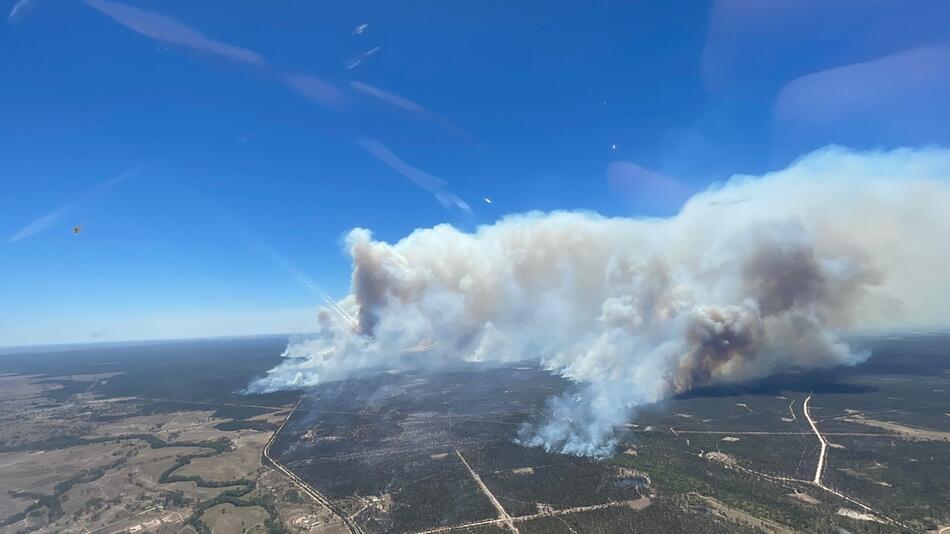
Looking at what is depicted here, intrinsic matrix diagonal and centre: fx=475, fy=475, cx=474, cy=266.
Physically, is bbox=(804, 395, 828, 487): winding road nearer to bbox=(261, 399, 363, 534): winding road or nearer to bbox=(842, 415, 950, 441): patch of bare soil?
bbox=(842, 415, 950, 441): patch of bare soil

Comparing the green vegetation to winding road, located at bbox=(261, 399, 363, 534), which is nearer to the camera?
winding road, located at bbox=(261, 399, 363, 534)

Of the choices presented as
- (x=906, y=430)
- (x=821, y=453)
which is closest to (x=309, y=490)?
(x=821, y=453)

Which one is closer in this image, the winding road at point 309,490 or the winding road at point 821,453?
the winding road at point 309,490

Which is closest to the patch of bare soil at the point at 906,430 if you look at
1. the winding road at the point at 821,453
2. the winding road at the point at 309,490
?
the winding road at the point at 821,453

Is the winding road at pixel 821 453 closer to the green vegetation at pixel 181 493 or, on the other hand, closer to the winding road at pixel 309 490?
the winding road at pixel 309 490

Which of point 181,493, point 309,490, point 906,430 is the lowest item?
point 181,493

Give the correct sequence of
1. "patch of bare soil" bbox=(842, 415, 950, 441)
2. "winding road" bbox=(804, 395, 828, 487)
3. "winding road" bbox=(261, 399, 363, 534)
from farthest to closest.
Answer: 1. "patch of bare soil" bbox=(842, 415, 950, 441)
2. "winding road" bbox=(804, 395, 828, 487)
3. "winding road" bbox=(261, 399, 363, 534)

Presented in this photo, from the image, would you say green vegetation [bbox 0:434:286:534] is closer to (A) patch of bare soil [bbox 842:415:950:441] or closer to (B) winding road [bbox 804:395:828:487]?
(B) winding road [bbox 804:395:828:487]

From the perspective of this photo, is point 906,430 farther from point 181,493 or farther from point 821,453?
point 181,493

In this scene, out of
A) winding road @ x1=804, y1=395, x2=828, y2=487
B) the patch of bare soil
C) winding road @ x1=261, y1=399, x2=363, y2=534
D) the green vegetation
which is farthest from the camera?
the patch of bare soil

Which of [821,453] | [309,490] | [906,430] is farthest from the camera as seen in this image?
[906,430]

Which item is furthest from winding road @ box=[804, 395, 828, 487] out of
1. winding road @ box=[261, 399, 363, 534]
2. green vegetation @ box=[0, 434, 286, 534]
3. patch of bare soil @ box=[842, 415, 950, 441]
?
green vegetation @ box=[0, 434, 286, 534]

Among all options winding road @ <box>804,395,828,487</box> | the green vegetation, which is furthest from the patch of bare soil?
the green vegetation
